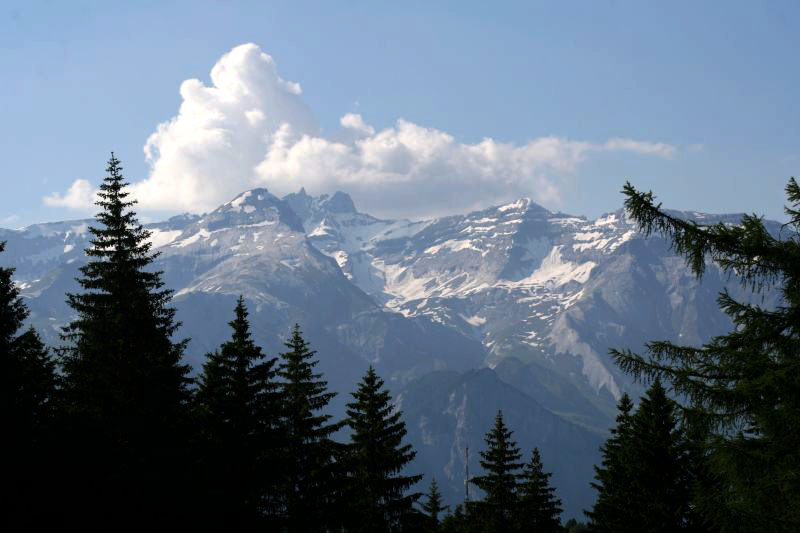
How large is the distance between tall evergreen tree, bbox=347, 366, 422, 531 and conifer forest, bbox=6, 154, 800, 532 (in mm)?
82

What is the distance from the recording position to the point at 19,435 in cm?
2189

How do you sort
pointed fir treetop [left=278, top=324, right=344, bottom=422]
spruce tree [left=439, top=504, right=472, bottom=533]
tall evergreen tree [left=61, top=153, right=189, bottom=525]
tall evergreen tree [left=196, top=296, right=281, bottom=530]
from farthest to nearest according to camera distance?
spruce tree [left=439, top=504, right=472, bottom=533] → pointed fir treetop [left=278, top=324, right=344, bottom=422] → tall evergreen tree [left=196, top=296, right=281, bottom=530] → tall evergreen tree [left=61, top=153, right=189, bottom=525]

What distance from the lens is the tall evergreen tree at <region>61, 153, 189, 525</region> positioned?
83.0ft

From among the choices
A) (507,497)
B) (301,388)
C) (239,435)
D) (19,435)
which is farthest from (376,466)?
(19,435)

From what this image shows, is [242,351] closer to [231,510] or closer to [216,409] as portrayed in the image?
[216,409]

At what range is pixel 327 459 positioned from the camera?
36344mm

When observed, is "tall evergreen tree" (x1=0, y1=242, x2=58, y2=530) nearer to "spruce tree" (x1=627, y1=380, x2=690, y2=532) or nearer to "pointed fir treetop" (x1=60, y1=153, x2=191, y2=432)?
"pointed fir treetop" (x1=60, y1=153, x2=191, y2=432)

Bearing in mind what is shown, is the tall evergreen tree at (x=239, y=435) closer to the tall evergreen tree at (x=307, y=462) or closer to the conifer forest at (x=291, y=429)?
the conifer forest at (x=291, y=429)

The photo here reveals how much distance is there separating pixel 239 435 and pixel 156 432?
4490 mm

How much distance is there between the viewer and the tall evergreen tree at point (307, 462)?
114 ft

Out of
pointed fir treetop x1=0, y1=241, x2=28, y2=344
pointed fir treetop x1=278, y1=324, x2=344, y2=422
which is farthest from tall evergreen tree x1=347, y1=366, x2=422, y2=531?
pointed fir treetop x1=0, y1=241, x2=28, y2=344

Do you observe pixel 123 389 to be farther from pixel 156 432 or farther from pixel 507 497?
pixel 507 497

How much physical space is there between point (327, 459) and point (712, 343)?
84.8 feet

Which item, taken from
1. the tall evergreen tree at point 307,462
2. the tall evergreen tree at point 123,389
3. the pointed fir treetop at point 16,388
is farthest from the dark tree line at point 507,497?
the pointed fir treetop at point 16,388
